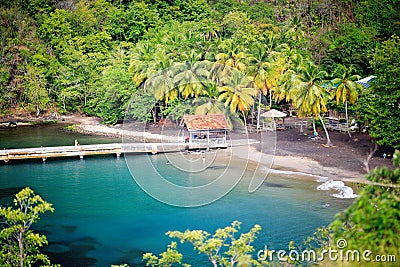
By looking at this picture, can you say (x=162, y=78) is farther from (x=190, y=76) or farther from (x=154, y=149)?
(x=154, y=149)

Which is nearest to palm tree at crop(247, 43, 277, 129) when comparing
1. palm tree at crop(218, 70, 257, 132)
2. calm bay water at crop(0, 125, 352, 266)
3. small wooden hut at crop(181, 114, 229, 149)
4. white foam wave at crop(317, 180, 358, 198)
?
palm tree at crop(218, 70, 257, 132)

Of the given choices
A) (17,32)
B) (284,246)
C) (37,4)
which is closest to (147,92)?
(17,32)

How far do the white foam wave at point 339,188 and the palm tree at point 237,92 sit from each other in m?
9.90

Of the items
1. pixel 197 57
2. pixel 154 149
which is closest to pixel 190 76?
pixel 197 57

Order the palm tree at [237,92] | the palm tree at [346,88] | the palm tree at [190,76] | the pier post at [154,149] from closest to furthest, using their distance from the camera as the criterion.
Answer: the palm tree at [346,88] → the pier post at [154,149] → the palm tree at [237,92] → the palm tree at [190,76]

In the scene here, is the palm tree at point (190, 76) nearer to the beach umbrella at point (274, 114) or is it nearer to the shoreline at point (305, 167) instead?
the shoreline at point (305, 167)

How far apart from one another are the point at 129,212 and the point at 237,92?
13629 millimetres

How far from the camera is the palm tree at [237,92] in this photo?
1287 inches

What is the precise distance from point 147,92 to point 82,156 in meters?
9.35

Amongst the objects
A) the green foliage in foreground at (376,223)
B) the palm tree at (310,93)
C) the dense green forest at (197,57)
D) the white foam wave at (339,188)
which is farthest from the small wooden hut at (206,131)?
the green foliage in foreground at (376,223)

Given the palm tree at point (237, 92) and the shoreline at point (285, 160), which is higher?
the palm tree at point (237, 92)

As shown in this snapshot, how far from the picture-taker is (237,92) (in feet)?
108

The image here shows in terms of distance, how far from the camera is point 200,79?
35.3 metres

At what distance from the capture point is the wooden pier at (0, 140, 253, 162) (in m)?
30.3
